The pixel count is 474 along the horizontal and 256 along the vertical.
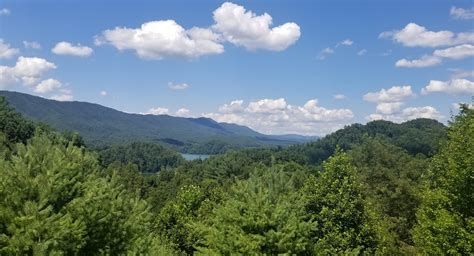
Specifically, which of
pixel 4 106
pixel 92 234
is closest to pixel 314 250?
pixel 92 234

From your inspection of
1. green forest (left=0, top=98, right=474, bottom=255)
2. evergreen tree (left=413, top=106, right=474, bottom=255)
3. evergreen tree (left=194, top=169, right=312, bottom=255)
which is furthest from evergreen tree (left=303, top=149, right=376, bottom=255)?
evergreen tree (left=413, top=106, right=474, bottom=255)

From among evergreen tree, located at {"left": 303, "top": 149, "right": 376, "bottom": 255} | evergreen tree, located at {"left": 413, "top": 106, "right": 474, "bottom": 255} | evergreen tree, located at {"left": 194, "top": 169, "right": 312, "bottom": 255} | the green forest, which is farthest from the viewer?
evergreen tree, located at {"left": 413, "top": 106, "right": 474, "bottom": 255}

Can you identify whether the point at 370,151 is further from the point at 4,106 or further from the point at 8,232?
the point at 4,106

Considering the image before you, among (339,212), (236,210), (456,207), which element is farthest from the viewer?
(456,207)

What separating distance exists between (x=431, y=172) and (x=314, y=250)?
15.8 m

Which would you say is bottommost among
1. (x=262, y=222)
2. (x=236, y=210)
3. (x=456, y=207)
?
(x=262, y=222)

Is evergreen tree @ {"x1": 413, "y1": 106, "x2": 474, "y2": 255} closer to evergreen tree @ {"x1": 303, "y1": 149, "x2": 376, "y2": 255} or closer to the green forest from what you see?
the green forest

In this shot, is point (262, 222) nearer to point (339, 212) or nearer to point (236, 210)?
point (236, 210)

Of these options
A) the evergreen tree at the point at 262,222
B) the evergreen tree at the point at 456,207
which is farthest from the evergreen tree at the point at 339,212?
the evergreen tree at the point at 456,207

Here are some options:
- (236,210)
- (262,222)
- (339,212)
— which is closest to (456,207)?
(339,212)

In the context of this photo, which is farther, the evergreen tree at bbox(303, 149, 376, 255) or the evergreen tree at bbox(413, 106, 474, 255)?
the evergreen tree at bbox(413, 106, 474, 255)

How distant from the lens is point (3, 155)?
12953 millimetres

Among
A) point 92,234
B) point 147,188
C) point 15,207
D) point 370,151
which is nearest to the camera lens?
point 15,207

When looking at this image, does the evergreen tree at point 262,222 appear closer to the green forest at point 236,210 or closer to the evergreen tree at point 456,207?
the green forest at point 236,210
